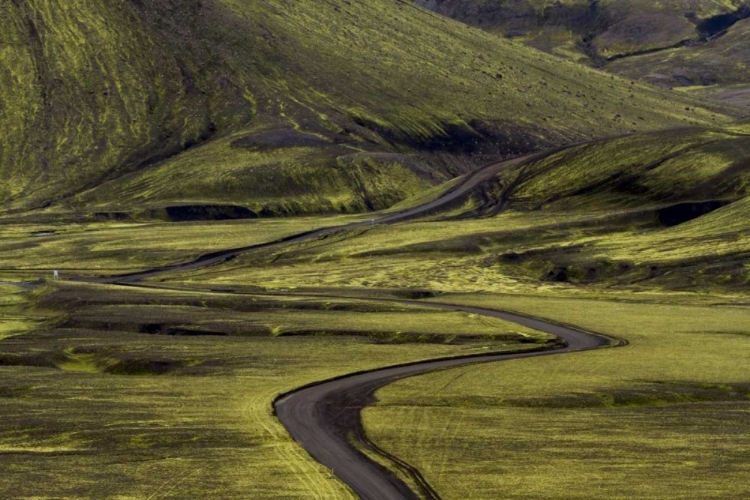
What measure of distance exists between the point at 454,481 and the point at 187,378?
23.8m

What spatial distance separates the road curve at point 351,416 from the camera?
38.9 metres

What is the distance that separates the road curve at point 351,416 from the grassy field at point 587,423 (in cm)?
96

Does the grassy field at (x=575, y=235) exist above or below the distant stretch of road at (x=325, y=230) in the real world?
above

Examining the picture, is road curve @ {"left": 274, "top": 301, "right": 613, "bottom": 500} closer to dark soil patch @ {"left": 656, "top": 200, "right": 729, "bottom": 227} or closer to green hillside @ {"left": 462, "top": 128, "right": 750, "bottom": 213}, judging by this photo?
dark soil patch @ {"left": 656, "top": 200, "right": 729, "bottom": 227}

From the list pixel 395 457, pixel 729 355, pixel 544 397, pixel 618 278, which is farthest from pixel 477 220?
pixel 395 457

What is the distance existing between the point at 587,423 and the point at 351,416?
29.1 ft

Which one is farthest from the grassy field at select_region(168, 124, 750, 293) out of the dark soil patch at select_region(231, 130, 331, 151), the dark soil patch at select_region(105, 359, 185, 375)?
the dark soil patch at select_region(105, 359, 185, 375)

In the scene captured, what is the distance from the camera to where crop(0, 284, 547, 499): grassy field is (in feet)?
129

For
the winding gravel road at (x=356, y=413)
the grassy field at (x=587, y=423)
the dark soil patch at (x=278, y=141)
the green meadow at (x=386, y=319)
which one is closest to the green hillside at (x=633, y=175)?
the green meadow at (x=386, y=319)

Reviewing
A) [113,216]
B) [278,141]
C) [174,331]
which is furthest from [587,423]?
[278,141]

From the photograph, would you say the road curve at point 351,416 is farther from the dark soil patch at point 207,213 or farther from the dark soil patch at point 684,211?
the dark soil patch at point 207,213

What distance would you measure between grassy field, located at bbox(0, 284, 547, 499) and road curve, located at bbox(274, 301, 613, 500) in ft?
2.80

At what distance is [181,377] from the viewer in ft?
198

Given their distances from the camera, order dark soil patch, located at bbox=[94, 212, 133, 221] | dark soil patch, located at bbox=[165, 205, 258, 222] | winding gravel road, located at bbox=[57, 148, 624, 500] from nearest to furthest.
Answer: winding gravel road, located at bbox=[57, 148, 624, 500]
dark soil patch, located at bbox=[94, 212, 133, 221]
dark soil patch, located at bbox=[165, 205, 258, 222]
